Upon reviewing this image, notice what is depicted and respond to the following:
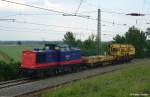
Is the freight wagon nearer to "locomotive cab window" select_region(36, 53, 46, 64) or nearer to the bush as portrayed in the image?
"locomotive cab window" select_region(36, 53, 46, 64)

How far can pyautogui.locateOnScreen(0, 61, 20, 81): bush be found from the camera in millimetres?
31597

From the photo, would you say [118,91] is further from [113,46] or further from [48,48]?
[113,46]

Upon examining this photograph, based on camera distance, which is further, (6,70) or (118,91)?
(6,70)

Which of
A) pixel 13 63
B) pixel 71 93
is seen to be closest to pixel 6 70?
pixel 13 63

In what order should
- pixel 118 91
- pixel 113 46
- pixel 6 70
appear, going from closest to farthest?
pixel 118 91 → pixel 6 70 → pixel 113 46

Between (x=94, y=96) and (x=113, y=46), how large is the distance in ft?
128

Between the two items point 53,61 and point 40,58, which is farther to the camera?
point 53,61

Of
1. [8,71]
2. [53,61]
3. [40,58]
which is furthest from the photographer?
[53,61]

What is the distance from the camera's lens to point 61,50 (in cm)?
3797

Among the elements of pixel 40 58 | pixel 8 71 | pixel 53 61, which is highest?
pixel 40 58

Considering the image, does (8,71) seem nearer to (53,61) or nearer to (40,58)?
(40,58)

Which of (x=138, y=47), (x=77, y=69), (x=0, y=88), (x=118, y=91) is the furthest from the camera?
(x=138, y=47)

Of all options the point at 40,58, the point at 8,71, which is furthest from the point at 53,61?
the point at 8,71

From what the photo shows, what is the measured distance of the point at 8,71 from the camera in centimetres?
3228
